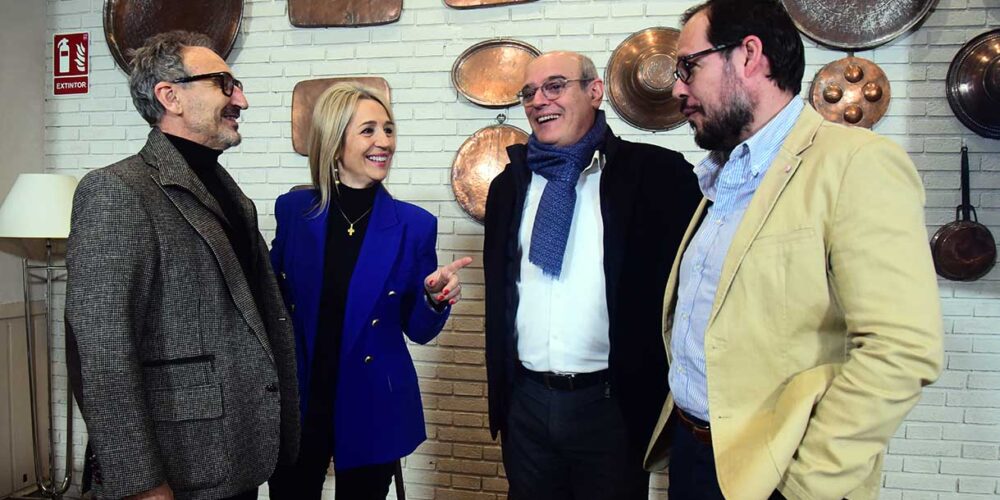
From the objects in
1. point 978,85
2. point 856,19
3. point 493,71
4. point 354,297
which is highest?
point 856,19

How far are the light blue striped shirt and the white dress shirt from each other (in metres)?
0.40

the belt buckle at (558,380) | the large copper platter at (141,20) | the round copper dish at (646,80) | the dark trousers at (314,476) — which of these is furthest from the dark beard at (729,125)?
the large copper platter at (141,20)

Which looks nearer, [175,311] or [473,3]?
[175,311]

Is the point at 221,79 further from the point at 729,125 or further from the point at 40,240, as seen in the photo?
the point at 40,240

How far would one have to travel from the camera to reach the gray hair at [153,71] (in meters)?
1.51

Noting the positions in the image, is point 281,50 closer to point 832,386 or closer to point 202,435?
point 202,435

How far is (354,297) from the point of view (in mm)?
1831

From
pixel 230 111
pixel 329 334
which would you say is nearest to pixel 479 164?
pixel 329 334

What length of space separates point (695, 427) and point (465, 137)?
6.34 ft

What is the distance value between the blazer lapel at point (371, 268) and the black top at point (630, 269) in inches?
11.8

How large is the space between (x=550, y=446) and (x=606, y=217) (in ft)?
2.08

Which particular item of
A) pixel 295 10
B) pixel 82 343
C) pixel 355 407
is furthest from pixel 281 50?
pixel 82 343

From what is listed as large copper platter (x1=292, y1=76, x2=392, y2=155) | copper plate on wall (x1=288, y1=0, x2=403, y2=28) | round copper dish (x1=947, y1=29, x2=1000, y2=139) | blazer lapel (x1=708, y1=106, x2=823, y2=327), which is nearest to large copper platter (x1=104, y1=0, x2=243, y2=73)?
copper plate on wall (x1=288, y1=0, x2=403, y2=28)

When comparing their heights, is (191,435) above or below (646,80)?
below
